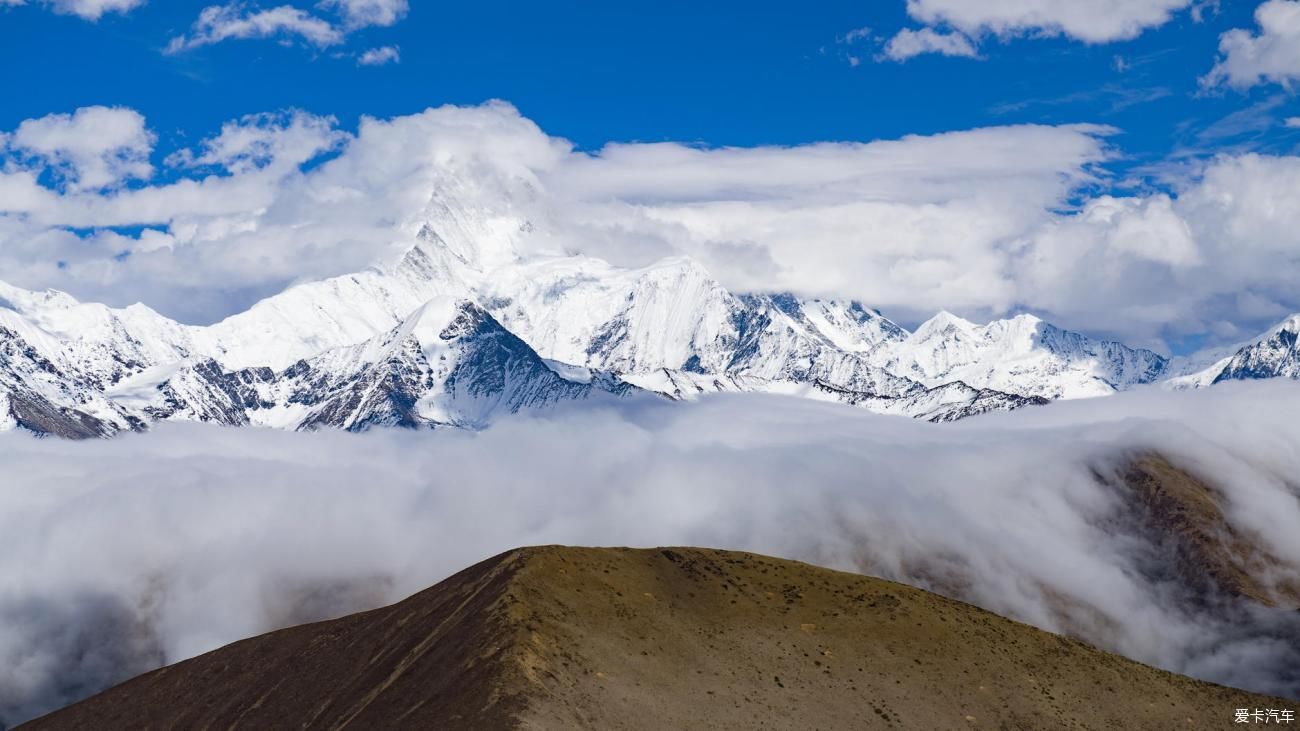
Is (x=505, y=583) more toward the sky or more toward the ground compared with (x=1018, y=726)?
more toward the sky

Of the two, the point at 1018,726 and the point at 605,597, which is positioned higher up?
the point at 605,597

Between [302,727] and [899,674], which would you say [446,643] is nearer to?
[302,727]

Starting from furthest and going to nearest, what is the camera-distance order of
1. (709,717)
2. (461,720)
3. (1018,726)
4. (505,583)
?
(505,583), (1018,726), (709,717), (461,720)

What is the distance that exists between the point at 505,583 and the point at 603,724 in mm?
38213

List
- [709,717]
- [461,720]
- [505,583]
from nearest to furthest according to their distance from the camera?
[461,720] → [709,717] → [505,583]

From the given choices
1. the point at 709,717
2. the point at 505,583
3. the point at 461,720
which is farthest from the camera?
the point at 505,583

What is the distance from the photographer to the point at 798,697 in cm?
18062

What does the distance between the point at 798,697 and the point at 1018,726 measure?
96.6 ft

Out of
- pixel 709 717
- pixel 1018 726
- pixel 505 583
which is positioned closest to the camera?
pixel 709 717

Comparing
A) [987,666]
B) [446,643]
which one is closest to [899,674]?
[987,666]

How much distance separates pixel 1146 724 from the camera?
188 m

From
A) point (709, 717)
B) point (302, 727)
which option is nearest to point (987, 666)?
point (709, 717)

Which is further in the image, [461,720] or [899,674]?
[899,674]

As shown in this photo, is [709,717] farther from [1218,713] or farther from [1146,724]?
[1218,713]
